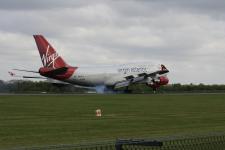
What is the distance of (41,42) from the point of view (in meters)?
93.8

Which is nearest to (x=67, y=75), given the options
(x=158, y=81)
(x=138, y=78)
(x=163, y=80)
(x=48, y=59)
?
(x=48, y=59)

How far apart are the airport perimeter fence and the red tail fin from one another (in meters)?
82.5

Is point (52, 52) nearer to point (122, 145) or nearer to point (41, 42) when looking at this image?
point (41, 42)

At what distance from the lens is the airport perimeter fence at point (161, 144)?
8.46 metres

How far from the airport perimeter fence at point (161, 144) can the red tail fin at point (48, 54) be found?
82.5 metres

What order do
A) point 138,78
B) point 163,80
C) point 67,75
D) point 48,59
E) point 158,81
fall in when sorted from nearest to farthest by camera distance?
point 138,78, point 158,81, point 48,59, point 163,80, point 67,75

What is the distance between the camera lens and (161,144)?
28.1 feet

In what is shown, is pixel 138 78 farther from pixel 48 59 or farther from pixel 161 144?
pixel 161 144

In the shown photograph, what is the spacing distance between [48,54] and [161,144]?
84.7 m

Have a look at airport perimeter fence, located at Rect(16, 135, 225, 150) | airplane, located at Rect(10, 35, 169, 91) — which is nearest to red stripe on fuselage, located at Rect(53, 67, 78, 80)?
airplane, located at Rect(10, 35, 169, 91)

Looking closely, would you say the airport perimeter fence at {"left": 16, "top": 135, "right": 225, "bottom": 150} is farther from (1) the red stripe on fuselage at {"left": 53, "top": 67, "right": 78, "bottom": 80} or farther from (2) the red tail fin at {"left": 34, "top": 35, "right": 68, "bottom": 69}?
(1) the red stripe on fuselage at {"left": 53, "top": 67, "right": 78, "bottom": 80}

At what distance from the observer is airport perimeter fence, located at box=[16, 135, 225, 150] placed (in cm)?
846

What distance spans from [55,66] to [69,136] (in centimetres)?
7090

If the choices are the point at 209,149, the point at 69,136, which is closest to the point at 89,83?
the point at 69,136
